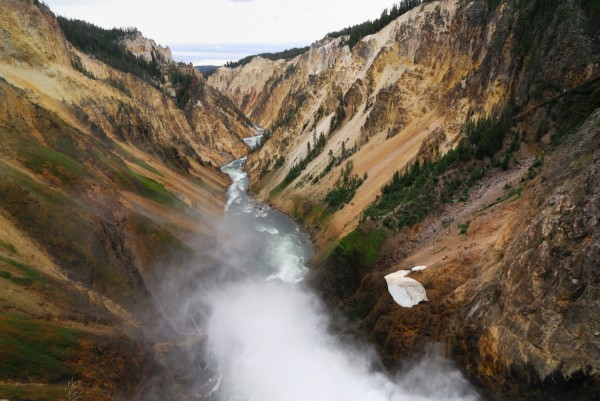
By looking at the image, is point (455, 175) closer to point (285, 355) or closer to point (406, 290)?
point (406, 290)

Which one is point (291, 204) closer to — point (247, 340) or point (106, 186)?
point (106, 186)

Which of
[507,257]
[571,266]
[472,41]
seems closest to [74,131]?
[507,257]

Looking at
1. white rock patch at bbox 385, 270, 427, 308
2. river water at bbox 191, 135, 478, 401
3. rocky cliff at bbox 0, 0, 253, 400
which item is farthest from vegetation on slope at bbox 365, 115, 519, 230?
rocky cliff at bbox 0, 0, 253, 400

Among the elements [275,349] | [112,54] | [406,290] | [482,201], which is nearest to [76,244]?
[275,349]

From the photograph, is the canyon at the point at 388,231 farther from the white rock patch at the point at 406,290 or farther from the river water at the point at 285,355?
the river water at the point at 285,355

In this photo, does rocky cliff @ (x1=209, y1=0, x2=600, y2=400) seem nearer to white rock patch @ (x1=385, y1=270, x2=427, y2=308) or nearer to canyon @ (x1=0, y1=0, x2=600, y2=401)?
canyon @ (x1=0, y1=0, x2=600, y2=401)

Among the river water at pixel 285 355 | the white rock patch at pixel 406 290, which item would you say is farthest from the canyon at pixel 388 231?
the river water at pixel 285 355
